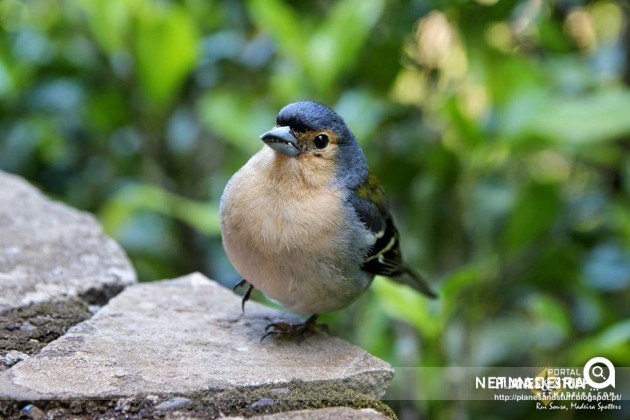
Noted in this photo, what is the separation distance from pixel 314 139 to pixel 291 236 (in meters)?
0.37

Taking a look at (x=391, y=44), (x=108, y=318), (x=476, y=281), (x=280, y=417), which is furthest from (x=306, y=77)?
(x=280, y=417)

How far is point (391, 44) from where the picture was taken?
4.45 metres

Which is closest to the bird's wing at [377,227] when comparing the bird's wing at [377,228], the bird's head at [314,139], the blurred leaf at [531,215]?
the bird's wing at [377,228]

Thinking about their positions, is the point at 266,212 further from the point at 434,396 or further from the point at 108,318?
the point at 434,396

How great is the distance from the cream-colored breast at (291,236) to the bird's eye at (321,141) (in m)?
0.10

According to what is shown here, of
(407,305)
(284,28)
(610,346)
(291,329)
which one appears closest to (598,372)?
(610,346)

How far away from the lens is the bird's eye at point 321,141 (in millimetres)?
2889

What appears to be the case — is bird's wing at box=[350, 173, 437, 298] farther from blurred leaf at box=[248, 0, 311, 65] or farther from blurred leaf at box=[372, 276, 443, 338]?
blurred leaf at box=[248, 0, 311, 65]

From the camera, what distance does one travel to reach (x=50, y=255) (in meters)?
3.07

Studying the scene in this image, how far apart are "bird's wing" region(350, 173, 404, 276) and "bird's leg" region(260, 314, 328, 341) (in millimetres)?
280

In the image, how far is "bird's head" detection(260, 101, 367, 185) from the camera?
280 centimetres

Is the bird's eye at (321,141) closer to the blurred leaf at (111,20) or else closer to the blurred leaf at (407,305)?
the blurred leaf at (407,305)

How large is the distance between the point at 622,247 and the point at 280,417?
2.87 metres

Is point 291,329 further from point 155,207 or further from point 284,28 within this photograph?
point 284,28
